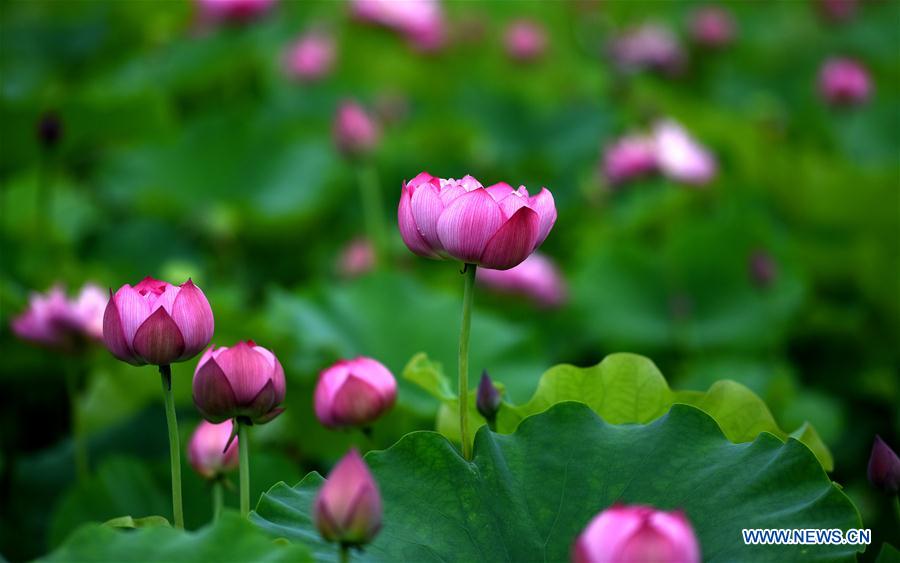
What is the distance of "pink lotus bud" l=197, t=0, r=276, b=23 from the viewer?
8.74 ft

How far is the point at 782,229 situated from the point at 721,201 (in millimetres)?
168

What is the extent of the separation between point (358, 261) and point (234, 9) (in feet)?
3.32

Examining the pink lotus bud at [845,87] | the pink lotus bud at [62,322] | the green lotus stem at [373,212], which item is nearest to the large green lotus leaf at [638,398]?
the pink lotus bud at [62,322]

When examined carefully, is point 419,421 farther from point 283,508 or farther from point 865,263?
point 865,263

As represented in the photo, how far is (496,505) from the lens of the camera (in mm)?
828

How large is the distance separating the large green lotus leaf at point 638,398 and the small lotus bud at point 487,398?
58 mm

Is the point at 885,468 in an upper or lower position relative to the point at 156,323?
lower

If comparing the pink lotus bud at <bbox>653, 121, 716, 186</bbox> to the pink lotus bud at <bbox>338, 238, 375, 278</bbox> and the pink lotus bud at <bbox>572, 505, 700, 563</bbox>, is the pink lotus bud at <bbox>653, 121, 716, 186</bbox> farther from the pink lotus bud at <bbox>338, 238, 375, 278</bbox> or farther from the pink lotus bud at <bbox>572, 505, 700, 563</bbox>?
the pink lotus bud at <bbox>572, 505, 700, 563</bbox>

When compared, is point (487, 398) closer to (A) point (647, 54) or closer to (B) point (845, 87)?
(B) point (845, 87)

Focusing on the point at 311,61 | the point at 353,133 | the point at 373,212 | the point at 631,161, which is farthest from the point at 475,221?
the point at 311,61

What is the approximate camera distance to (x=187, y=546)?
2.22 ft

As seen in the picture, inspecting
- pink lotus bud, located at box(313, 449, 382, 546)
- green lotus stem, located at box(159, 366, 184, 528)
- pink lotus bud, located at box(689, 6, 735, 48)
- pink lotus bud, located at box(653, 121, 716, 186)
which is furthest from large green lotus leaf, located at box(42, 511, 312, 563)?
pink lotus bud, located at box(689, 6, 735, 48)

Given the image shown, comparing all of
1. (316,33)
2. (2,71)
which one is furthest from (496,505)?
(316,33)

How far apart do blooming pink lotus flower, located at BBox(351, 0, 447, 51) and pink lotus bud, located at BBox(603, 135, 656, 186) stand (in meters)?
1.07
